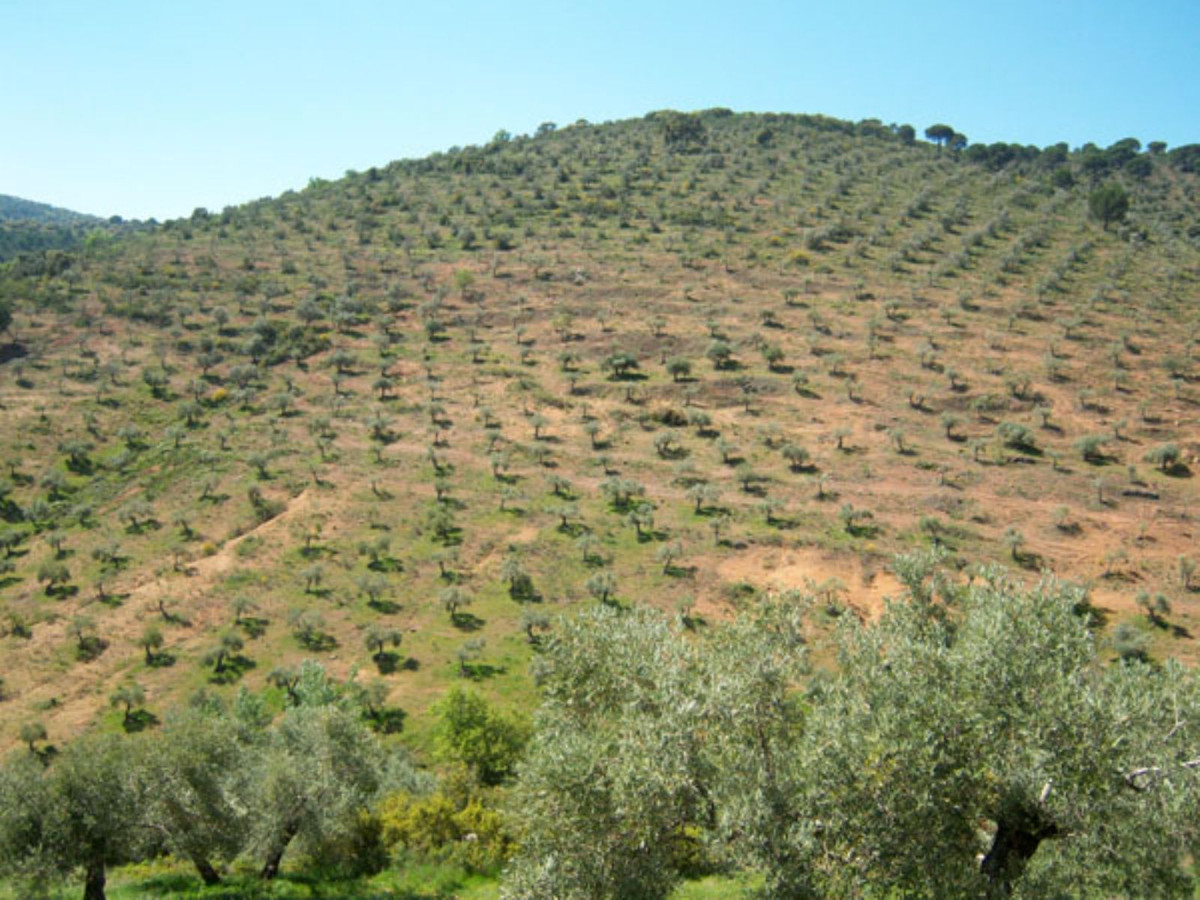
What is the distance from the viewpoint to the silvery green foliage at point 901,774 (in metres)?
14.7

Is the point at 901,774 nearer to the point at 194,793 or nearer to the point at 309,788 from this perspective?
the point at 309,788

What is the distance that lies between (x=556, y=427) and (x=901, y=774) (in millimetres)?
72499

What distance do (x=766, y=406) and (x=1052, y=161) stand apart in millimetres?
164879

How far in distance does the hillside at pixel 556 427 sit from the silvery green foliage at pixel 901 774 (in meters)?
31.6

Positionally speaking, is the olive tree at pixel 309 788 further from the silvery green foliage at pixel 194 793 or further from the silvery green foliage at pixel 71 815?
the silvery green foliage at pixel 71 815

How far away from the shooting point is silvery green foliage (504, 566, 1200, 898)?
14.7 meters

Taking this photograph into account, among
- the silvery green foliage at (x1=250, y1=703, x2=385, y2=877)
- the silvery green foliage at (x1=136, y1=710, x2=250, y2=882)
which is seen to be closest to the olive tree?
the silvery green foliage at (x1=250, y1=703, x2=385, y2=877)

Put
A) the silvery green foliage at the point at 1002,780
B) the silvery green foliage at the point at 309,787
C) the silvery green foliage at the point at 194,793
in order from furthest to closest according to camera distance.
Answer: the silvery green foliage at the point at 309,787 → the silvery green foliage at the point at 194,793 → the silvery green foliage at the point at 1002,780

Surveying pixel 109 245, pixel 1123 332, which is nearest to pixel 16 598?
pixel 109 245

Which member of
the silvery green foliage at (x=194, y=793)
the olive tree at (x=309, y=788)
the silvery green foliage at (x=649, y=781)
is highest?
the silvery green foliage at (x=649, y=781)

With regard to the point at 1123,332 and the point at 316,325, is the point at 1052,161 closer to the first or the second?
the point at 1123,332

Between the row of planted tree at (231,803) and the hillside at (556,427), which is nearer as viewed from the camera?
the row of planted tree at (231,803)

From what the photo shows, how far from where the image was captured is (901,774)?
48.3ft

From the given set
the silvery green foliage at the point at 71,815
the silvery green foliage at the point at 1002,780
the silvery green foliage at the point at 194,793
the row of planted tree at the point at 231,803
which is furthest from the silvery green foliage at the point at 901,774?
the silvery green foliage at the point at 71,815
